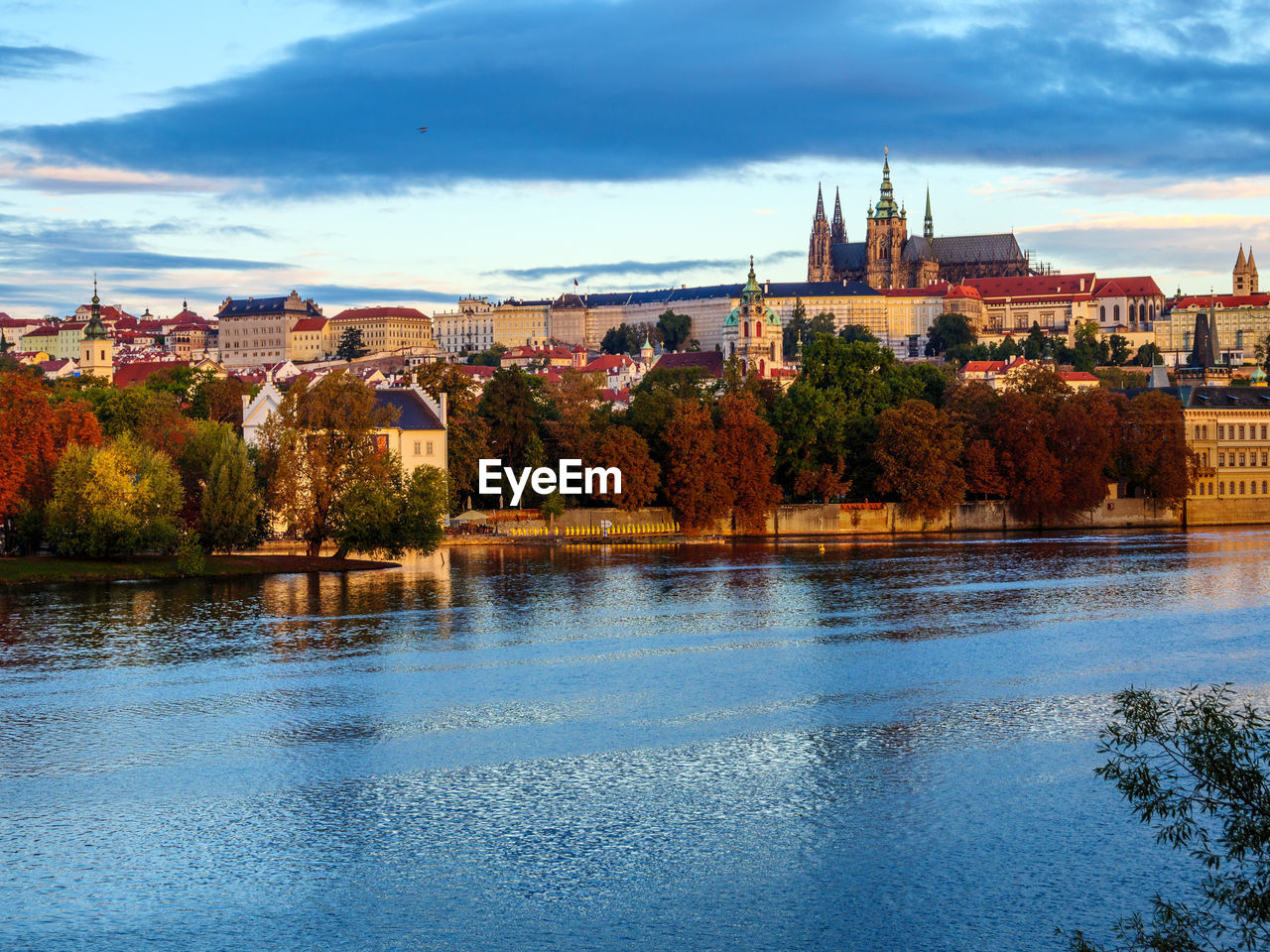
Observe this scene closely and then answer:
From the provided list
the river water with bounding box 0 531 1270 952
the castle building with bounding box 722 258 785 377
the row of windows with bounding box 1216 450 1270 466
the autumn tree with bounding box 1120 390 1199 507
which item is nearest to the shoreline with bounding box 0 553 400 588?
the river water with bounding box 0 531 1270 952

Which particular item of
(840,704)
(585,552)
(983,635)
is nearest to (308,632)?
(840,704)

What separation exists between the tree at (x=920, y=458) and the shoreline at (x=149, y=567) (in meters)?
32.9

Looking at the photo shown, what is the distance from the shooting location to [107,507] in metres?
56.5

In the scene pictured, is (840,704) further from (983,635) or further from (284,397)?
(284,397)

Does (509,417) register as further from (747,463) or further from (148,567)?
(148,567)

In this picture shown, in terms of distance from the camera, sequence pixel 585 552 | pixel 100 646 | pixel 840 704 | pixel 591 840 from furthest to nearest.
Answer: pixel 585 552, pixel 100 646, pixel 840 704, pixel 591 840

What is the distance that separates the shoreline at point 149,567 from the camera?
5578cm

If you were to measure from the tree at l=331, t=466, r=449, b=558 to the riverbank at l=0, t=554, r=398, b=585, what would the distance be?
4.71 feet

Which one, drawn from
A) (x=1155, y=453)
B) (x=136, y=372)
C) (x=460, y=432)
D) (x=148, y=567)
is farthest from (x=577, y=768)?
(x=136, y=372)

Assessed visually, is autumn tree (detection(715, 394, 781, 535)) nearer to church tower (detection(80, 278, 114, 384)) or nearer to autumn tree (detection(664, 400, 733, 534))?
autumn tree (detection(664, 400, 733, 534))

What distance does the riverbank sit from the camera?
55812 millimetres

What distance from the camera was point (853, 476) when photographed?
85938 millimetres

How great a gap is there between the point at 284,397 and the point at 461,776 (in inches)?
1573

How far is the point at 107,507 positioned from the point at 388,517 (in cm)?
1096
